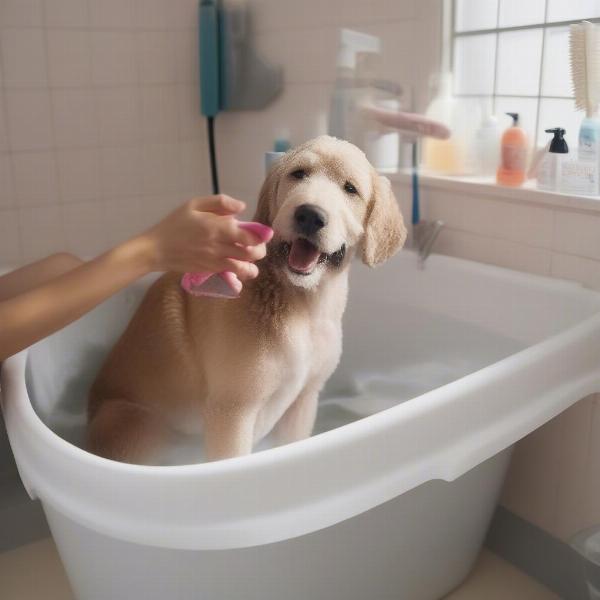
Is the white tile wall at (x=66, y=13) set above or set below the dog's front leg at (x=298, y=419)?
above

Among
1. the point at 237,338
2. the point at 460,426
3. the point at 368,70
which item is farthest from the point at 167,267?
the point at 368,70

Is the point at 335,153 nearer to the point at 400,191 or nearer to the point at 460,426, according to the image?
the point at 460,426

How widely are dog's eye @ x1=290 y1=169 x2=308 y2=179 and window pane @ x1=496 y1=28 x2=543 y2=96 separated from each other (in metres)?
0.91

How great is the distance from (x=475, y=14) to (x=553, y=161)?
48 centimetres

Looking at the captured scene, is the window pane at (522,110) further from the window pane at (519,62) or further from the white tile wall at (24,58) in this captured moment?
the white tile wall at (24,58)

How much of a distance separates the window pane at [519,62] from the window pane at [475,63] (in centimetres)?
2

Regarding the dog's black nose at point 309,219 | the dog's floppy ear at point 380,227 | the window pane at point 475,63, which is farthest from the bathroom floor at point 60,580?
the window pane at point 475,63

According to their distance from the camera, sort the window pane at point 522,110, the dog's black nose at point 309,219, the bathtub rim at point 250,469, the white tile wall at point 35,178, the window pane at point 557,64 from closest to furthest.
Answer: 1. the bathtub rim at point 250,469
2. the dog's black nose at point 309,219
3. the window pane at point 557,64
4. the window pane at point 522,110
5. the white tile wall at point 35,178

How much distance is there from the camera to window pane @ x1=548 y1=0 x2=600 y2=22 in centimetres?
144

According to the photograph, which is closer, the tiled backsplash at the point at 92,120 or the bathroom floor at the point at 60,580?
the bathroom floor at the point at 60,580

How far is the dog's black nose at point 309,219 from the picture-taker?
874 millimetres

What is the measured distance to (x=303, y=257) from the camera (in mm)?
927

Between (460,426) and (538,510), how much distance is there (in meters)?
0.63

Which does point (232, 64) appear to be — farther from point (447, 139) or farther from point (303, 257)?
point (303, 257)
